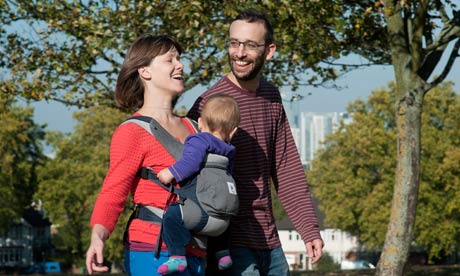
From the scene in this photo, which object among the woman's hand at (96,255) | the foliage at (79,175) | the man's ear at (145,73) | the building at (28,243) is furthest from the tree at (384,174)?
the building at (28,243)

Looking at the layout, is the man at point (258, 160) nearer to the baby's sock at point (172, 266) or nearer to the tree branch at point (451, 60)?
the baby's sock at point (172, 266)

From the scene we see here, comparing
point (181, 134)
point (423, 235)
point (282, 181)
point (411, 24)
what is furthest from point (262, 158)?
point (423, 235)

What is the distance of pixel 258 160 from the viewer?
5.54 meters

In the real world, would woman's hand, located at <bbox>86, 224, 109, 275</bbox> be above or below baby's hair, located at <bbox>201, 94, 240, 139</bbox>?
below

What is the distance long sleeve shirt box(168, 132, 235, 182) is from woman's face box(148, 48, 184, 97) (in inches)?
12.4

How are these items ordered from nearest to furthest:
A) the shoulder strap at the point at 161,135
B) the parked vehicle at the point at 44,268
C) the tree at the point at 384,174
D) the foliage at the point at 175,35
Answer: the shoulder strap at the point at 161,135
the foliage at the point at 175,35
the tree at the point at 384,174
the parked vehicle at the point at 44,268

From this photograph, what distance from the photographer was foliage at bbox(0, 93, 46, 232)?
57.8m

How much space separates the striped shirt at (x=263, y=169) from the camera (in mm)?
5449

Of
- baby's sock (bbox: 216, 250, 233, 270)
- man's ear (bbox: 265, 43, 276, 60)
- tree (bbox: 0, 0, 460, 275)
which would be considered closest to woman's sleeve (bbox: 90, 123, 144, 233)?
baby's sock (bbox: 216, 250, 233, 270)

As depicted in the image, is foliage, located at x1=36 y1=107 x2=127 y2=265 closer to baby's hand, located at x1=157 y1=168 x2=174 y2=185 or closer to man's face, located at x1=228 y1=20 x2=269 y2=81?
man's face, located at x1=228 y1=20 x2=269 y2=81

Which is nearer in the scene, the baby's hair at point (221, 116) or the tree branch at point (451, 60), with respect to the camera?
the baby's hair at point (221, 116)

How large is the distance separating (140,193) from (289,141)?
139 centimetres

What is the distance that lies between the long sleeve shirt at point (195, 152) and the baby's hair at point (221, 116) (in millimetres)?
96

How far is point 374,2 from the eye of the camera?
18.4 m
